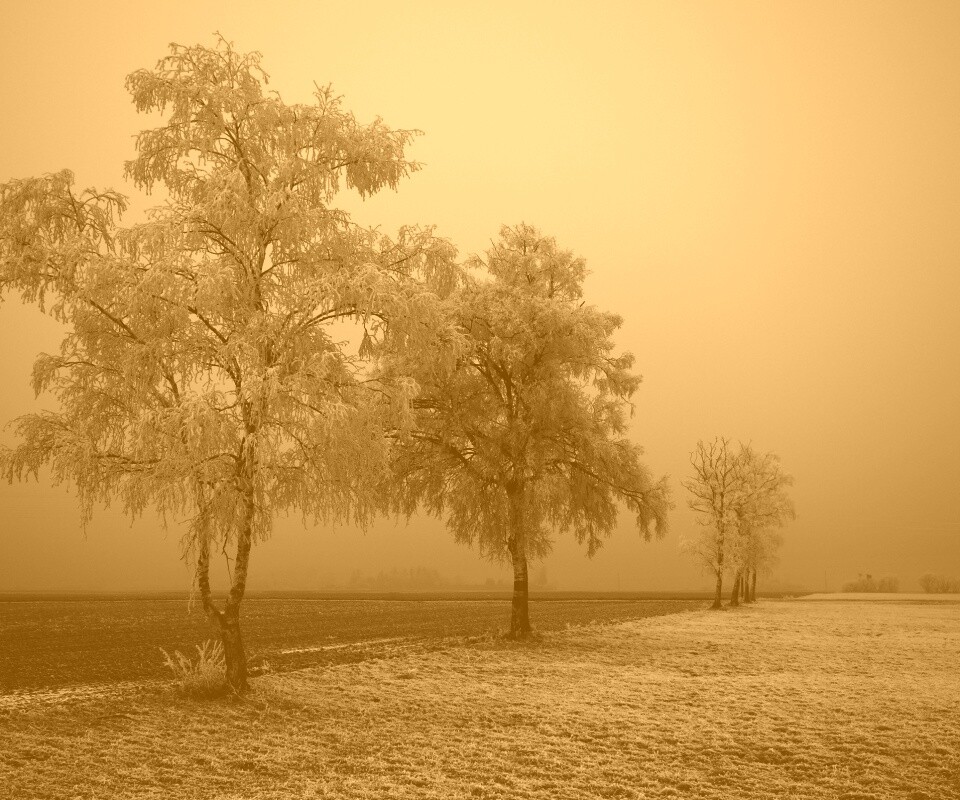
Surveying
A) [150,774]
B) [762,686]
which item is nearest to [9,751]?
[150,774]

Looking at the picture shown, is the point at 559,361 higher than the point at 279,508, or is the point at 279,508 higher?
the point at 559,361

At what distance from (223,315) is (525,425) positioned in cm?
1442

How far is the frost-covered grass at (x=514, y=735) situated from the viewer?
36.9 ft

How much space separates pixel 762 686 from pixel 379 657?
12.1 metres

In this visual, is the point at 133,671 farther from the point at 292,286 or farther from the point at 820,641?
the point at 820,641

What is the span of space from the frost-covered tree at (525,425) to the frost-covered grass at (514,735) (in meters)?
6.64

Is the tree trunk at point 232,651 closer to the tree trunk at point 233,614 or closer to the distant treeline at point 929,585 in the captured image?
the tree trunk at point 233,614

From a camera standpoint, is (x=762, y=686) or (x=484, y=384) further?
(x=484, y=384)

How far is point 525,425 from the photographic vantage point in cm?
2886

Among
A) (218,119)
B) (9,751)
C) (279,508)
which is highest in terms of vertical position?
(218,119)

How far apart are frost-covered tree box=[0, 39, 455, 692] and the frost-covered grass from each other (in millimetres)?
3344

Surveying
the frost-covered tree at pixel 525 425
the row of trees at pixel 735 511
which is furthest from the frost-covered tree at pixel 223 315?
the row of trees at pixel 735 511

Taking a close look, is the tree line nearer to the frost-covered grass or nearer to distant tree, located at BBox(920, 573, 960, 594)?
the frost-covered grass

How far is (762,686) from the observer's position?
20.3 m
